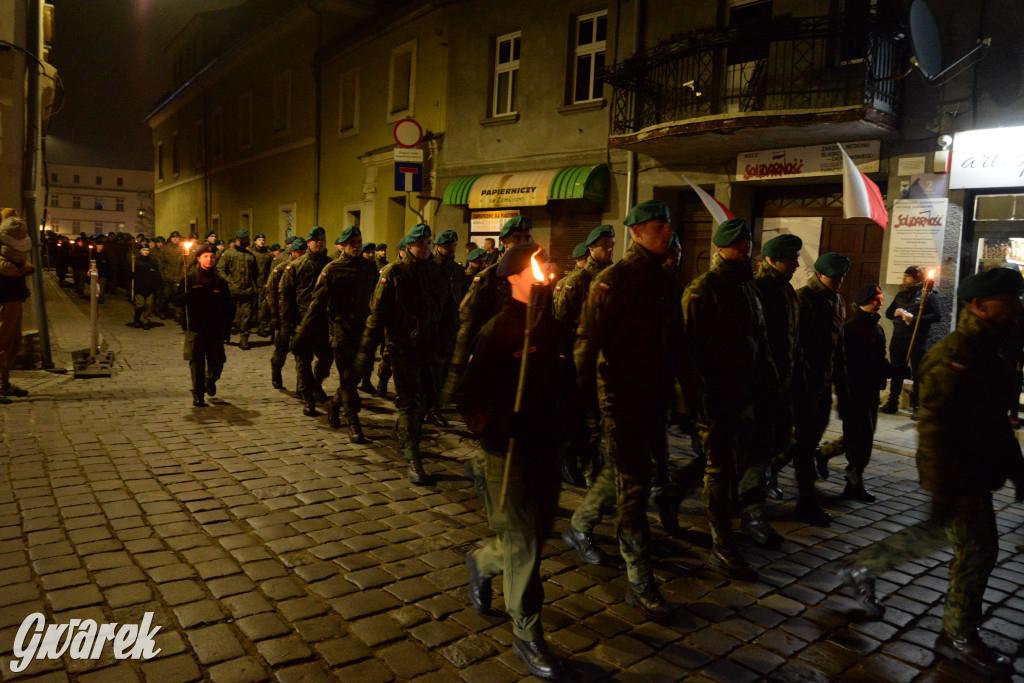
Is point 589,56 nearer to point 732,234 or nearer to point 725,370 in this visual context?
point 732,234

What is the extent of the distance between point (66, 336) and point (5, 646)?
13246 mm

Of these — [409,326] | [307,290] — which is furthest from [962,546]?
[307,290]

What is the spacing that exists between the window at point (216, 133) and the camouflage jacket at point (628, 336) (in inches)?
1323

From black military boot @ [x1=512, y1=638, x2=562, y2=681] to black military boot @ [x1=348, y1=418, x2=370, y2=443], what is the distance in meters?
4.30

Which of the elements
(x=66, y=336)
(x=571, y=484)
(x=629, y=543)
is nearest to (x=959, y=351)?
(x=629, y=543)

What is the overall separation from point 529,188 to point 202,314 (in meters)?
8.54

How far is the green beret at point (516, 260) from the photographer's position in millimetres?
3309

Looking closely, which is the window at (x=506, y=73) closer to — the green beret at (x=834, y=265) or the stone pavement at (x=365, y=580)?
the stone pavement at (x=365, y=580)

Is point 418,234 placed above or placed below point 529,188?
below

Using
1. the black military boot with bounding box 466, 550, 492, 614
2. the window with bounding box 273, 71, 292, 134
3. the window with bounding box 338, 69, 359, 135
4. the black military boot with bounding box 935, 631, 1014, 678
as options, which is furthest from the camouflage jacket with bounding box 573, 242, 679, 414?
the window with bounding box 273, 71, 292, 134

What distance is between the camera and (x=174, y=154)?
4247 centimetres

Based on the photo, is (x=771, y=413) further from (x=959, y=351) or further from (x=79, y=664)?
(x=79, y=664)

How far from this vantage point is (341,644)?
135 inches

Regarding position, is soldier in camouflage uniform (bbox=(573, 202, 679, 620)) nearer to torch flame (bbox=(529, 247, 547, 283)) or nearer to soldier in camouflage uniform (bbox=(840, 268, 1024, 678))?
torch flame (bbox=(529, 247, 547, 283))
